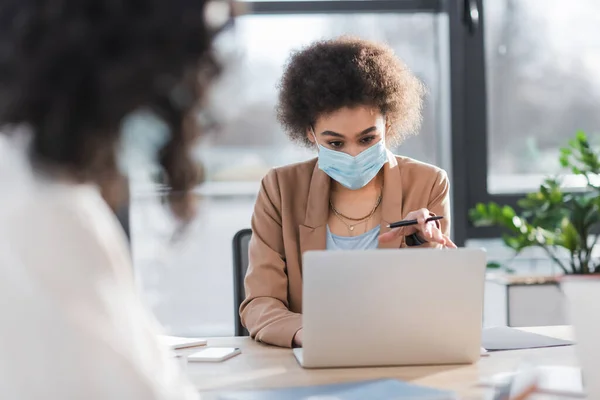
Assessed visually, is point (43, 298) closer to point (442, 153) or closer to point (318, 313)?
point (318, 313)

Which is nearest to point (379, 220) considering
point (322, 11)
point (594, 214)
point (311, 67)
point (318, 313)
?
point (311, 67)

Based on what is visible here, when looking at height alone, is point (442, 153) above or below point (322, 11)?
below

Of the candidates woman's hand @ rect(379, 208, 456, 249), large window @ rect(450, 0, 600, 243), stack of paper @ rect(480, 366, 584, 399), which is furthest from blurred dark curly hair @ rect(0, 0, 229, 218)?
large window @ rect(450, 0, 600, 243)

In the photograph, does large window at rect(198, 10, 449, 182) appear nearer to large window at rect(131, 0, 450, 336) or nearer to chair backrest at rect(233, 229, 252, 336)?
large window at rect(131, 0, 450, 336)

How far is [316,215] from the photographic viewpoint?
2.32 metres

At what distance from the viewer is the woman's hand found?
206 cm

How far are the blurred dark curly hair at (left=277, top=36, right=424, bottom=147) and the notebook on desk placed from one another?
113 centimetres

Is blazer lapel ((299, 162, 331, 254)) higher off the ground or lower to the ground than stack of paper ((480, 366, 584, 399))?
→ higher

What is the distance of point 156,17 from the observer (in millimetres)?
822

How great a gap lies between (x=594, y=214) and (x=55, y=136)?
2.81 metres

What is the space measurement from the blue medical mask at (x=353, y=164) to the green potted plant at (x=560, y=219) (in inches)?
43.6

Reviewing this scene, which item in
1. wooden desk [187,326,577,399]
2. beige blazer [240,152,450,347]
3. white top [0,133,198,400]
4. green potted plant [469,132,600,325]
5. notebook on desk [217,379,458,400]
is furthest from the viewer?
green potted plant [469,132,600,325]

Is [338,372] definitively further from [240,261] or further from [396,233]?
[240,261]

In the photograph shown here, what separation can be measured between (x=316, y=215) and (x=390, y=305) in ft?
2.77
